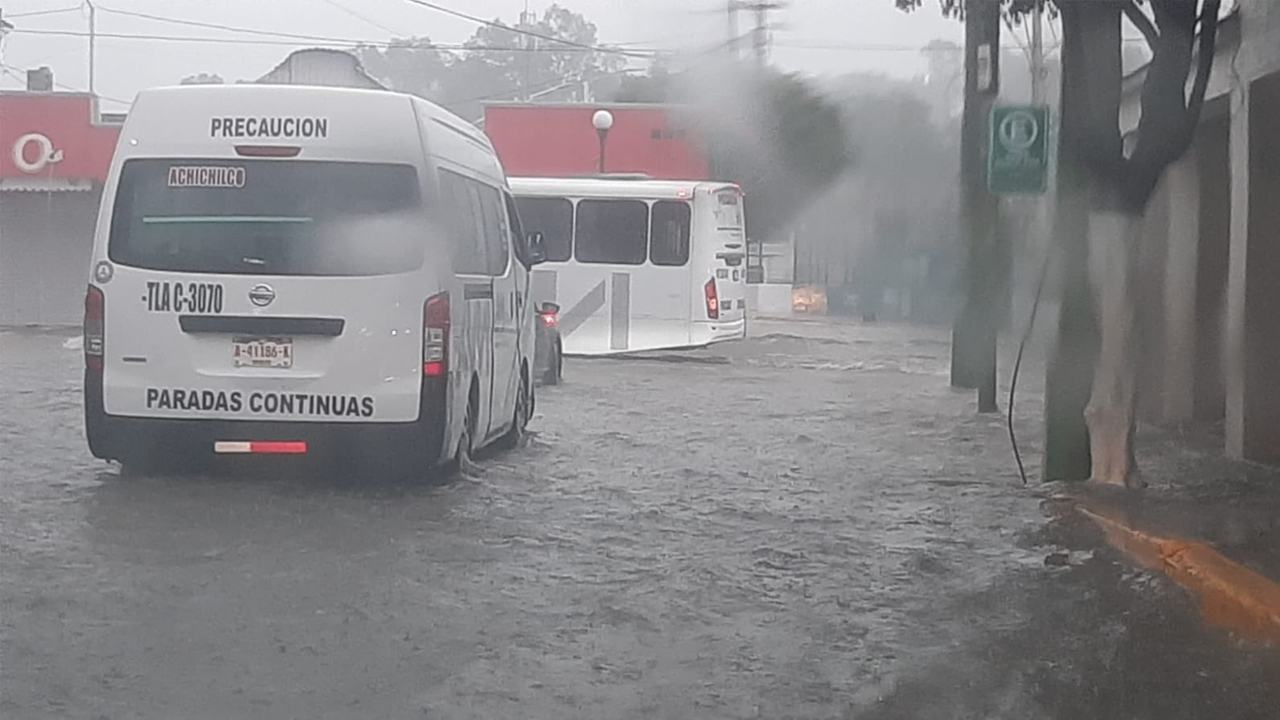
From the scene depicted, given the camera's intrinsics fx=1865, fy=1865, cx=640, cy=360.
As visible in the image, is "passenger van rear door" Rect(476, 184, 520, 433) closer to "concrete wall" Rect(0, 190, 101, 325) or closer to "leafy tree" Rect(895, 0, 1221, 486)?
"leafy tree" Rect(895, 0, 1221, 486)

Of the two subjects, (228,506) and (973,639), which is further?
(228,506)

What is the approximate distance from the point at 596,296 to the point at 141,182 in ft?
46.0

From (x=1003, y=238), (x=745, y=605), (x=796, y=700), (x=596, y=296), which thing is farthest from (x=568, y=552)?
(x=596, y=296)

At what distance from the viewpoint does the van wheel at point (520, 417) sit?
43.0 ft

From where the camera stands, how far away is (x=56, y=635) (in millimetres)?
6758

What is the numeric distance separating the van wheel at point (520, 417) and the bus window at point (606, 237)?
402 inches

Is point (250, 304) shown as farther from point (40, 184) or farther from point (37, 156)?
point (37, 156)

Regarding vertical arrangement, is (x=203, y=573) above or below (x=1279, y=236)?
below

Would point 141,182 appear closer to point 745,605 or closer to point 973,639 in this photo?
Result: point 745,605

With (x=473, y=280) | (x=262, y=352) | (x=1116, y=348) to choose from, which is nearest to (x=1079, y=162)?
(x=1116, y=348)

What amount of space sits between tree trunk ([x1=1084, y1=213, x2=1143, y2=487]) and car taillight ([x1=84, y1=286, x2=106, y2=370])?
5.35 meters

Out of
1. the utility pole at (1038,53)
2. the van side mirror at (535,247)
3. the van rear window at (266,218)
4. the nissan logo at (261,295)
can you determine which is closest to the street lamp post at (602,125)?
the van side mirror at (535,247)

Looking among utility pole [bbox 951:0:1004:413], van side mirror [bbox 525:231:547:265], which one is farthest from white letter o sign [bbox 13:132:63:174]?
utility pole [bbox 951:0:1004:413]

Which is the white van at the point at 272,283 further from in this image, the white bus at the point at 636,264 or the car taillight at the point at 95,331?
the white bus at the point at 636,264
